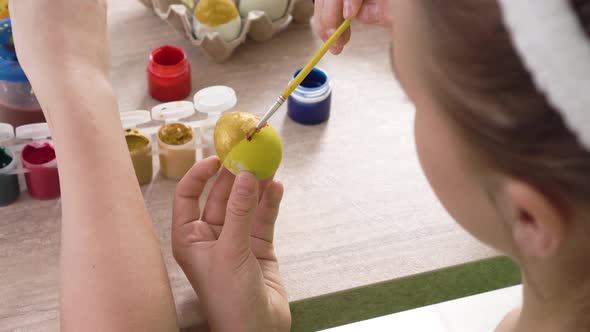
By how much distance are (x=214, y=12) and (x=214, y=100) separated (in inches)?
5.4

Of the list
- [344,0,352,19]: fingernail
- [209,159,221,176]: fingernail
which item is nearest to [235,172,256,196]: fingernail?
[209,159,221,176]: fingernail

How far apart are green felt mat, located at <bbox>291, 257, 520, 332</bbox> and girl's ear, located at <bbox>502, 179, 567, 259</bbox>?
1.16ft

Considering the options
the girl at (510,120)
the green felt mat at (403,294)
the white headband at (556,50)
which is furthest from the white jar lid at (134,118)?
the white headband at (556,50)

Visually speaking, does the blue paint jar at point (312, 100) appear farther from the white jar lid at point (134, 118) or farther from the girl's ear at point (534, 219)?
the girl's ear at point (534, 219)

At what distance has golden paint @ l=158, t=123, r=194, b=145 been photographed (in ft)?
2.79

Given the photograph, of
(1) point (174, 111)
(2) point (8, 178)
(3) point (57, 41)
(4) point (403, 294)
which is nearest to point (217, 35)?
(1) point (174, 111)

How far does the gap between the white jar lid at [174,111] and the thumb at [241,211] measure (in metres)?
0.25

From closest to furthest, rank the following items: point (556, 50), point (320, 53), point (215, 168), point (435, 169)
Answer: point (556, 50), point (435, 169), point (320, 53), point (215, 168)

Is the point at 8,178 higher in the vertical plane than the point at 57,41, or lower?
lower

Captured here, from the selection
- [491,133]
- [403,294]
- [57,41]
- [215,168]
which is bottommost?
[403,294]

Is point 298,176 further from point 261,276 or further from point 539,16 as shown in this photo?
point 539,16

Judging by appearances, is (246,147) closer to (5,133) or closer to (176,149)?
(176,149)

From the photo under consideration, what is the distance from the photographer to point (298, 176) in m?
0.87

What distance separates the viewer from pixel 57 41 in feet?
2.61
